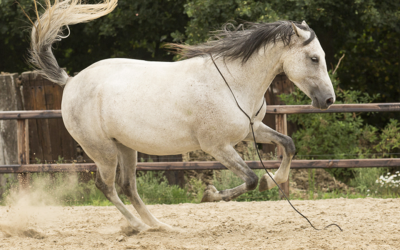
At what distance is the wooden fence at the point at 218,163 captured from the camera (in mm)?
5496

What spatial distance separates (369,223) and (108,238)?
2331 mm

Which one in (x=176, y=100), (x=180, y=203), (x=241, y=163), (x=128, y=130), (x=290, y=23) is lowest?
(x=180, y=203)

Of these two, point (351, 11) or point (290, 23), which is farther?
point (351, 11)

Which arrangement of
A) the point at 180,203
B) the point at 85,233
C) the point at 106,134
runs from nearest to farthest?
the point at 106,134
the point at 85,233
the point at 180,203

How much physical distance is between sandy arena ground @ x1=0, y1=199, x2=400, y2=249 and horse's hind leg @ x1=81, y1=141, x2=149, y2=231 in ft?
0.41

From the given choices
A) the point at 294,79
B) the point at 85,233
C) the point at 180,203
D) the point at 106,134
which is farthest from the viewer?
the point at 180,203

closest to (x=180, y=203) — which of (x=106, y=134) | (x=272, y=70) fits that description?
(x=106, y=134)

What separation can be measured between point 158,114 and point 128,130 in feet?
0.99

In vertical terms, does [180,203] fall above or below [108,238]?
below

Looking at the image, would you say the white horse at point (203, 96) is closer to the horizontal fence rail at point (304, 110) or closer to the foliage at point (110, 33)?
the horizontal fence rail at point (304, 110)

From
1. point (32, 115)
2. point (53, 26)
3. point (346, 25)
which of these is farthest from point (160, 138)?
point (346, 25)

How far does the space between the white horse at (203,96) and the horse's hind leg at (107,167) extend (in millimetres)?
13

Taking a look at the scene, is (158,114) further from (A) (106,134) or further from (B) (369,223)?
(B) (369,223)

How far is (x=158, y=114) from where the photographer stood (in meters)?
3.71
